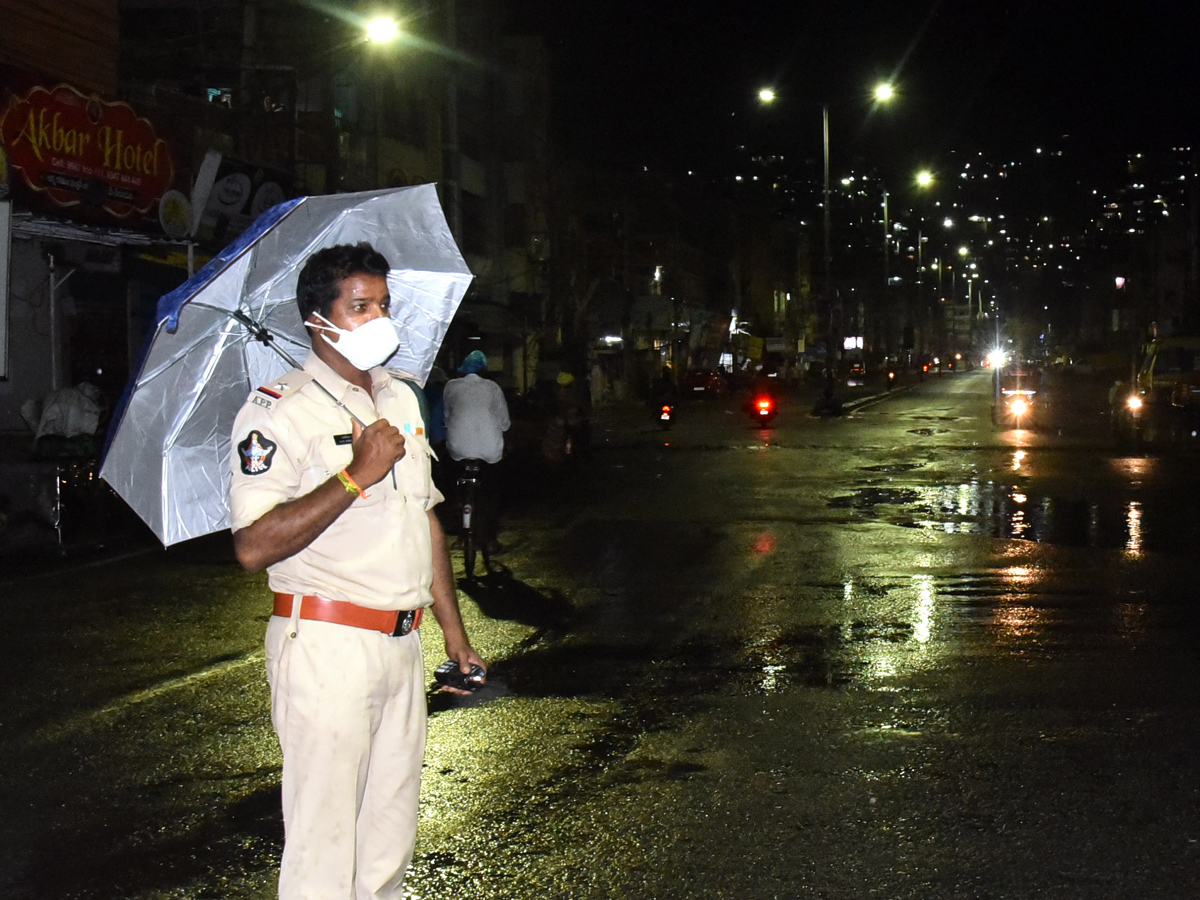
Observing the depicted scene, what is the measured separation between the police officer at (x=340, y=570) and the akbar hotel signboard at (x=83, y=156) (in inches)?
513

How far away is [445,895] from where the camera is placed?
15.1ft

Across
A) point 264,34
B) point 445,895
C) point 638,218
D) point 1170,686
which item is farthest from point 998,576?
point 638,218

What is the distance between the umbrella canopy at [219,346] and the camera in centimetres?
367

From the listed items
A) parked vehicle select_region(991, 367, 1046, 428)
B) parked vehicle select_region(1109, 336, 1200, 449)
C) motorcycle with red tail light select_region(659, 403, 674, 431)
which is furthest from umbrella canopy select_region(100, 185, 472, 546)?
parked vehicle select_region(991, 367, 1046, 428)

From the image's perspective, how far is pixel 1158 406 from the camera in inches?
1081

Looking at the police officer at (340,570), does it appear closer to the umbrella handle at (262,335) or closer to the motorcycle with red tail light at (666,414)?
the umbrella handle at (262,335)

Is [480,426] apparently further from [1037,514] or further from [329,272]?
[329,272]

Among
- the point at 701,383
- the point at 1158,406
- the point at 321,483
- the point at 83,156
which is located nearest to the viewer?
the point at 321,483

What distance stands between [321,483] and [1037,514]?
544 inches

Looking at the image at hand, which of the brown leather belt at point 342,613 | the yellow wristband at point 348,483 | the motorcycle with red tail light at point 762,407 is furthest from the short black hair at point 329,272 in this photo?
the motorcycle with red tail light at point 762,407

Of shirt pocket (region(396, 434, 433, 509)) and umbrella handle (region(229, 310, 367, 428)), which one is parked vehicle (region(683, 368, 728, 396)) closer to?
umbrella handle (region(229, 310, 367, 428))

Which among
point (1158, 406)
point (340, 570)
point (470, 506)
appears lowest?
point (470, 506)

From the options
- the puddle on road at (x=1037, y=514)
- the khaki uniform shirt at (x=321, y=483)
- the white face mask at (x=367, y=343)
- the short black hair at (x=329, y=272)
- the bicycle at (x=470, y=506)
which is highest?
the short black hair at (x=329, y=272)

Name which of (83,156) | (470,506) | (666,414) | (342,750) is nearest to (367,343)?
(342,750)
